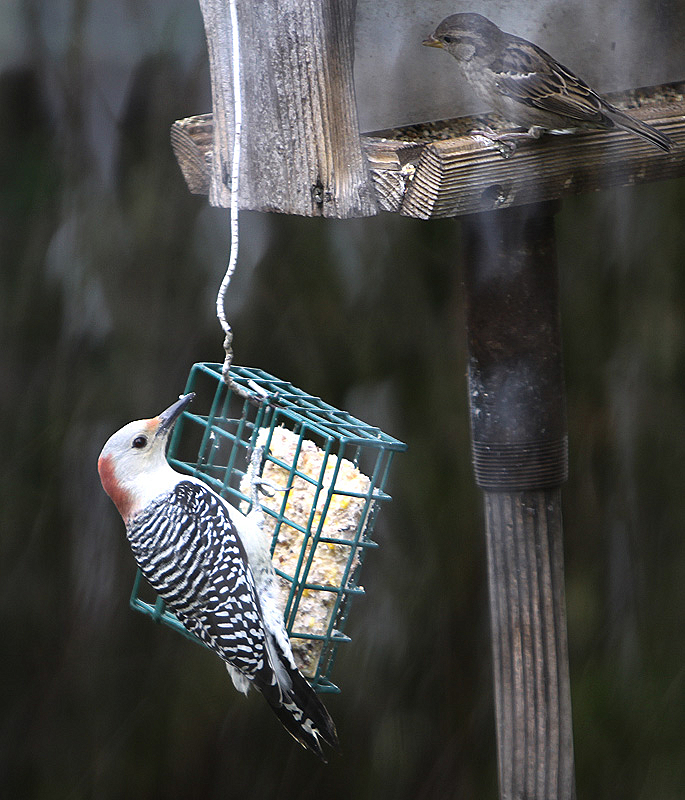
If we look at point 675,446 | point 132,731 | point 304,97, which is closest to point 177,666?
point 132,731

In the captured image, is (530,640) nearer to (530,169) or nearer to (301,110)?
(530,169)

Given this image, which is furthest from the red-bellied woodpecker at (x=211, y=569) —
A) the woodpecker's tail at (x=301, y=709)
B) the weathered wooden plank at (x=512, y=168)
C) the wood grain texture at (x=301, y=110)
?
the weathered wooden plank at (x=512, y=168)

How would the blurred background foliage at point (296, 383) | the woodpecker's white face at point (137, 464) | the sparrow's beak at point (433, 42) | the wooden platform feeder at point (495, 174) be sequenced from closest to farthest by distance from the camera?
the wooden platform feeder at point (495, 174), the sparrow's beak at point (433, 42), the woodpecker's white face at point (137, 464), the blurred background foliage at point (296, 383)

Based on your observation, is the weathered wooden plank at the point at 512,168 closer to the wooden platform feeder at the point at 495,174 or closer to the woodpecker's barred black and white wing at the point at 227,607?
the wooden platform feeder at the point at 495,174

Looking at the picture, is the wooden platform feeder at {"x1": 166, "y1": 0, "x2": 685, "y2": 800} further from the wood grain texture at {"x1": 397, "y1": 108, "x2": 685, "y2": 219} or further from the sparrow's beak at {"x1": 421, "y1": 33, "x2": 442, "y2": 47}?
the sparrow's beak at {"x1": 421, "y1": 33, "x2": 442, "y2": 47}

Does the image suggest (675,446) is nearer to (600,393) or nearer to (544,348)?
(600,393)

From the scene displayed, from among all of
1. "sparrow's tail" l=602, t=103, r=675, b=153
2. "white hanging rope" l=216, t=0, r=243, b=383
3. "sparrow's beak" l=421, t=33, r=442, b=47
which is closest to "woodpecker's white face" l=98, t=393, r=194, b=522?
"white hanging rope" l=216, t=0, r=243, b=383

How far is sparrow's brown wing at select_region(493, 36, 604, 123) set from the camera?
139cm

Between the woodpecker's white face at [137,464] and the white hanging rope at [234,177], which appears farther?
the woodpecker's white face at [137,464]

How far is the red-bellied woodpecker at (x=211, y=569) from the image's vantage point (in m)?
1.83

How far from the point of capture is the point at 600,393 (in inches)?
114

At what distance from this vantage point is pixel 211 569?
1862mm

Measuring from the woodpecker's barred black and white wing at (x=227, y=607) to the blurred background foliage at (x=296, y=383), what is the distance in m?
0.89

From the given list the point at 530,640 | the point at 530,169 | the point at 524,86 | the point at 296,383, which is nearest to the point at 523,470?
the point at 530,640
